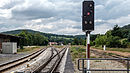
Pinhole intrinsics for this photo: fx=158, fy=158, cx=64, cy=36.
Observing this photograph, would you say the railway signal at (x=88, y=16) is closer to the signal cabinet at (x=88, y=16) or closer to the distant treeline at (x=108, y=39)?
the signal cabinet at (x=88, y=16)

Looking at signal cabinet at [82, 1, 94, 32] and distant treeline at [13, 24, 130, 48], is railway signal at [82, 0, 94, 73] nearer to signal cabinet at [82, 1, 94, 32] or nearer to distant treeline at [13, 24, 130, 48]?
signal cabinet at [82, 1, 94, 32]

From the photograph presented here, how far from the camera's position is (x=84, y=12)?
21.0 feet

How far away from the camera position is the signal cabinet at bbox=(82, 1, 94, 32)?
6273mm

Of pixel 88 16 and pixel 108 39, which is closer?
pixel 88 16

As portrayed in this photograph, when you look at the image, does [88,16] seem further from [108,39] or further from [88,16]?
[108,39]

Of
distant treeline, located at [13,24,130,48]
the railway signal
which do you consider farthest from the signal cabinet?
distant treeline, located at [13,24,130,48]

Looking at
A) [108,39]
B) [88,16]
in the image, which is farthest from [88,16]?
[108,39]

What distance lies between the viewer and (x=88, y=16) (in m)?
6.36

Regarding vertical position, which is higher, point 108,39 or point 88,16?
point 88,16

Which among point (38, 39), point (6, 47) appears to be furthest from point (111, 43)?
point (38, 39)

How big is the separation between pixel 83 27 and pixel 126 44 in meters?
60.8

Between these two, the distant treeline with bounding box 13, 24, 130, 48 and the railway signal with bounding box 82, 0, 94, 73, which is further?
the distant treeline with bounding box 13, 24, 130, 48

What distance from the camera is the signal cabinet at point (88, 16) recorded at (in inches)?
247

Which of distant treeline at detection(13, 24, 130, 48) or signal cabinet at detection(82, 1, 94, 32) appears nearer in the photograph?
signal cabinet at detection(82, 1, 94, 32)
